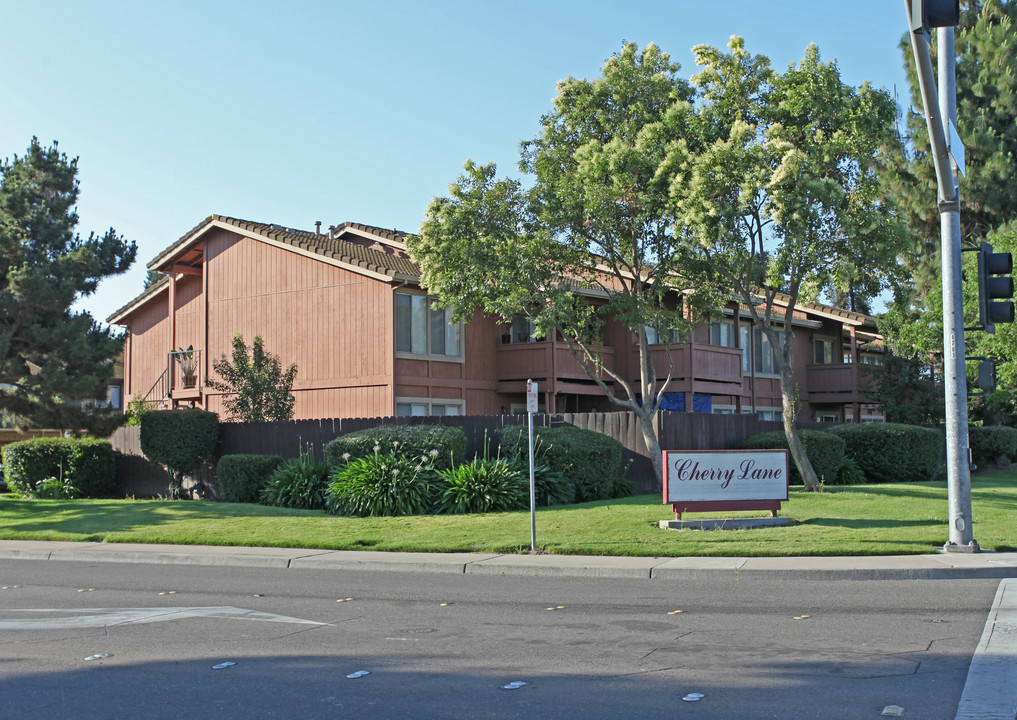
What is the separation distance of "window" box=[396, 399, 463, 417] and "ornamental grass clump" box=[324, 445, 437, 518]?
260 inches

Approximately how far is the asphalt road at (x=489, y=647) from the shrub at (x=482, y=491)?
669cm

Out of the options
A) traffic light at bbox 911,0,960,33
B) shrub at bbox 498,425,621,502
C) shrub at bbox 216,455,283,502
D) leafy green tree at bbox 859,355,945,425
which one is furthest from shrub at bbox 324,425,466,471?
leafy green tree at bbox 859,355,945,425

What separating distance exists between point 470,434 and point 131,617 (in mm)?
13022

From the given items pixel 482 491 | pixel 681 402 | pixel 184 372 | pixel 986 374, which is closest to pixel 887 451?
pixel 681 402

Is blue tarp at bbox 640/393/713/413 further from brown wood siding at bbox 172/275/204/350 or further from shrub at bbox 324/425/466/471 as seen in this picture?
brown wood siding at bbox 172/275/204/350

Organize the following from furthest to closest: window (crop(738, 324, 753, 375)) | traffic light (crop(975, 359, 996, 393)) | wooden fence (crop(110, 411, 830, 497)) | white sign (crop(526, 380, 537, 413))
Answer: window (crop(738, 324, 753, 375)) < wooden fence (crop(110, 411, 830, 497)) < white sign (crop(526, 380, 537, 413)) < traffic light (crop(975, 359, 996, 393))

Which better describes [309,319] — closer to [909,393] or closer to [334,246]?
[334,246]

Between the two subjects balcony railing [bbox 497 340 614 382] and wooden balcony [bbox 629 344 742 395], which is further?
wooden balcony [bbox 629 344 742 395]

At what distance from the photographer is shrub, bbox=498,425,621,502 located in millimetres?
20578

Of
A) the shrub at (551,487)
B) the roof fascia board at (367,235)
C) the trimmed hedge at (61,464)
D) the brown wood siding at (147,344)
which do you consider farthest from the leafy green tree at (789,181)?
the brown wood siding at (147,344)

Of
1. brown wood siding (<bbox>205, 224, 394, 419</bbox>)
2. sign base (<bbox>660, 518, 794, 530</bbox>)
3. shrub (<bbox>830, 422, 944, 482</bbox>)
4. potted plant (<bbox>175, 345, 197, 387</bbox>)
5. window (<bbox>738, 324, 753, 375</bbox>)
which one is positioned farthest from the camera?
window (<bbox>738, 324, 753, 375</bbox>)

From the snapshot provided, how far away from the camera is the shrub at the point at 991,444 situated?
102 ft

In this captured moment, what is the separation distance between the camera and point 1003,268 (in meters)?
12.9

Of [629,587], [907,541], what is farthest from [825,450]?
[629,587]
